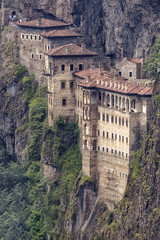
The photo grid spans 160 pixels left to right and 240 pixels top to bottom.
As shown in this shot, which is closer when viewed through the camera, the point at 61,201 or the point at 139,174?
the point at 139,174

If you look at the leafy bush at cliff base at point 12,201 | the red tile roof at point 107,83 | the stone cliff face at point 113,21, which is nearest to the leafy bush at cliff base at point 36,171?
the leafy bush at cliff base at point 12,201

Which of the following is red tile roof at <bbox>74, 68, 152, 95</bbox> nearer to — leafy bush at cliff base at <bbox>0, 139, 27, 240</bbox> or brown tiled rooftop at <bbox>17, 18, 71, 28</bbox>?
brown tiled rooftop at <bbox>17, 18, 71, 28</bbox>

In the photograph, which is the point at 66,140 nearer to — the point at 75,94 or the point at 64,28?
the point at 75,94

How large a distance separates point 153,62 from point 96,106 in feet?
26.1

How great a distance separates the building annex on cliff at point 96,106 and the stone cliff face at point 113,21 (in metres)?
2.82

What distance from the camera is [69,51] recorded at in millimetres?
156250

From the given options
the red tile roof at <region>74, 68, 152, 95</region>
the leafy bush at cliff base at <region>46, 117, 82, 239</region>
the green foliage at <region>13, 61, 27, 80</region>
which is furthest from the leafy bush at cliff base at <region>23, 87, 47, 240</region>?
the red tile roof at <region>74, 68, 152, 95</region>

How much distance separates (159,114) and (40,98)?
95.2 feet

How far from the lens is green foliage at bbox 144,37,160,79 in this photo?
495ft

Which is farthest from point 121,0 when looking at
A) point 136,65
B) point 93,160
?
point 93,160

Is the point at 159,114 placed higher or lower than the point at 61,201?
higher

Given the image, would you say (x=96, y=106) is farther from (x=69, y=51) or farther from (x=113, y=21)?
(x=113, y=21)

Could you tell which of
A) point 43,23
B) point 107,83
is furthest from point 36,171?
point 107,83

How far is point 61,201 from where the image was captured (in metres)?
155
